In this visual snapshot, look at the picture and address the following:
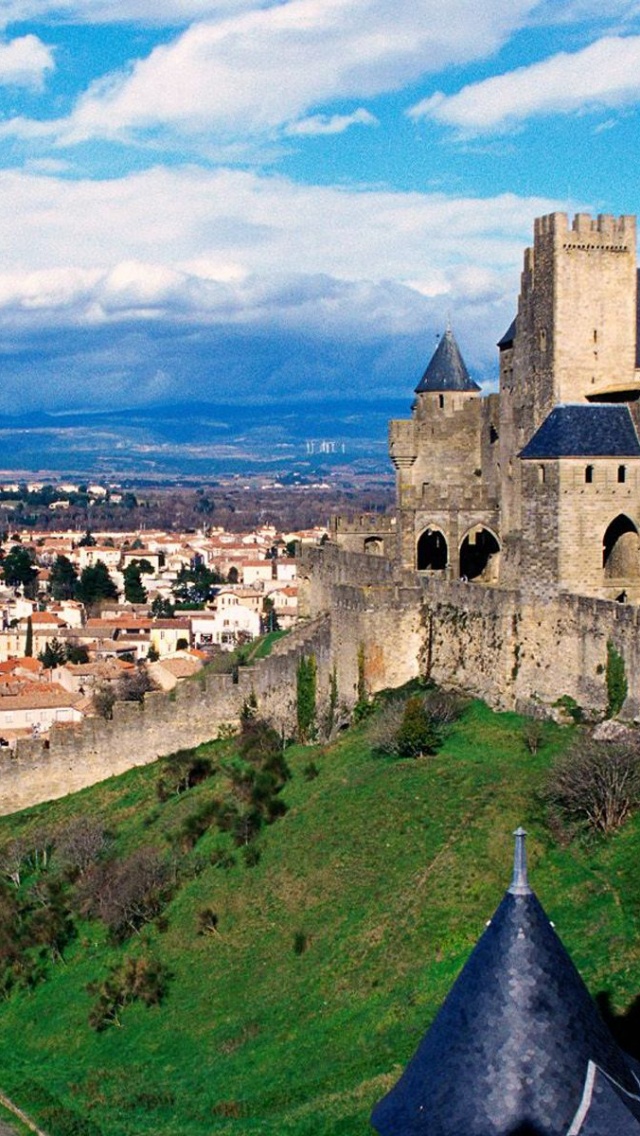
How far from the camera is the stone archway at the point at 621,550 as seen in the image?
98.7 ft

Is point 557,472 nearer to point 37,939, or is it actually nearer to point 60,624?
point 37,939

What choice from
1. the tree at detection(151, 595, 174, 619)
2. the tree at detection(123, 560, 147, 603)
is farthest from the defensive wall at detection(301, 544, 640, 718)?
the tree at detection(123, 560, 147, 603)

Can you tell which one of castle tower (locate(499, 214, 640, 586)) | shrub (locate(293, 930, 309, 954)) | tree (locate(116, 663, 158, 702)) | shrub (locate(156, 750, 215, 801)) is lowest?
shrub (locate(293, 930, 309, 954))

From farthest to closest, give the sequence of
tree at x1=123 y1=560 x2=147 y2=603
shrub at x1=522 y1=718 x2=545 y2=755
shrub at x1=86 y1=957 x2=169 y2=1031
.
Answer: tree at x1=123 y1=560 x2=147 y2=603
shrub at x1=522 y1=718 x2=545 y2=755
shrub at x1=86 y1=957 x2=169 y2=1031

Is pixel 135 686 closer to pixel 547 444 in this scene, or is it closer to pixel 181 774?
pixel 181 774

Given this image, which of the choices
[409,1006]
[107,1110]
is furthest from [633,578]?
[107,1110]

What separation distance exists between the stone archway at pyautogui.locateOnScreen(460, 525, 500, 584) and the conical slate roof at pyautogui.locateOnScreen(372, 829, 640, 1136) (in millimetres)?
27960

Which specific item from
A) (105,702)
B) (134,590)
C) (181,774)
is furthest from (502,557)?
(134,590)

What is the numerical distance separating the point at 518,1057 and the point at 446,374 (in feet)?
103

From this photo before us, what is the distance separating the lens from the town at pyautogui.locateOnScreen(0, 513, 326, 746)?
59.9 metres

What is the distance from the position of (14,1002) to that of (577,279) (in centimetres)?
1664

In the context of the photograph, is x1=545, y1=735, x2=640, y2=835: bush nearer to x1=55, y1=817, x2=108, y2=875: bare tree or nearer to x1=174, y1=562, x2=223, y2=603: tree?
x1=55, y1=817, x2=108, y2=875: bare tree

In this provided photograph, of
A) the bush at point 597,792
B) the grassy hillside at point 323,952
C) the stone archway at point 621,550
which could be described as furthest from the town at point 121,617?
the bush at point 597,792

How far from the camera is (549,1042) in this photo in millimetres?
9078
